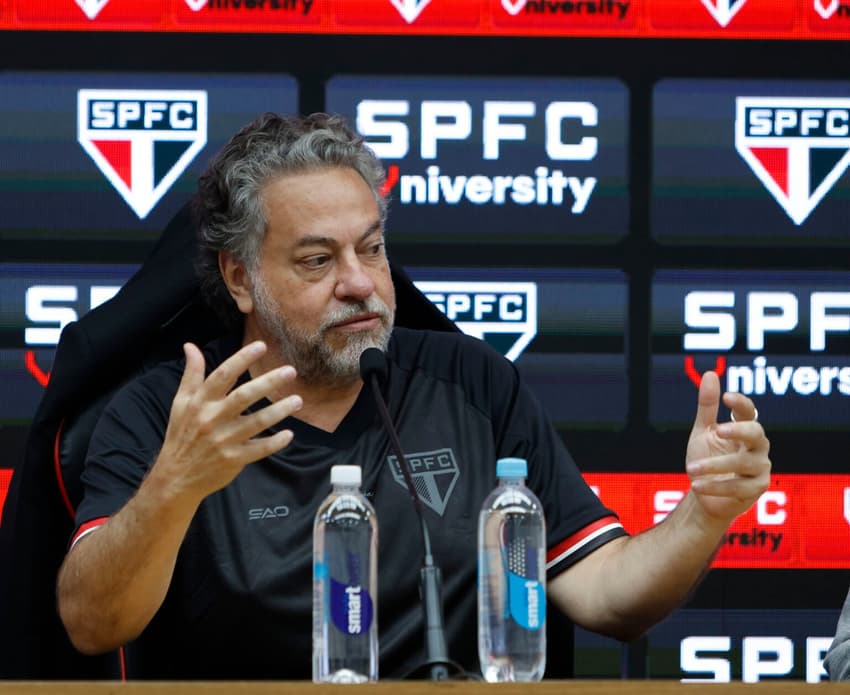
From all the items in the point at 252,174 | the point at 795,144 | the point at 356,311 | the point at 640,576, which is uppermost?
the point at 795,144

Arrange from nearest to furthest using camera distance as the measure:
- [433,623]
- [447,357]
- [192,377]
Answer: [433,623], [192,377], [447,357]

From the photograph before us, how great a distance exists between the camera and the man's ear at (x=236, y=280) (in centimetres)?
190

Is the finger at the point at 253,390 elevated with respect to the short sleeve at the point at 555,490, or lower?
elevated

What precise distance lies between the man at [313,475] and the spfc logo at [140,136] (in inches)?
23.5

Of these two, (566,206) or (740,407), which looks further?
(566,206)

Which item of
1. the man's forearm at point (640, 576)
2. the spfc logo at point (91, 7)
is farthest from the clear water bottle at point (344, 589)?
the spfc logo at point (91, 7)

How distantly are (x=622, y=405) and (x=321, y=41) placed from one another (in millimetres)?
930

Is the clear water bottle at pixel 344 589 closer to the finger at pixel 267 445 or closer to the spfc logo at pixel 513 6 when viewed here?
the finger at pixel 267 445

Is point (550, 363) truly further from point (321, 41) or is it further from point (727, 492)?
point (727, 492)

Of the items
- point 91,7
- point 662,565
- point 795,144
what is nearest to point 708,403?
point 662,565

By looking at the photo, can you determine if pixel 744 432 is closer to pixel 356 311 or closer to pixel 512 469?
pixel 512 469

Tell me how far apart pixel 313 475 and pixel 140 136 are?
3.48 ft

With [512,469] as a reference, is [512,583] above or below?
below

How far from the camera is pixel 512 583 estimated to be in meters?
1.41
